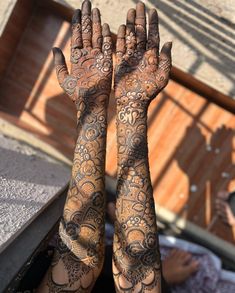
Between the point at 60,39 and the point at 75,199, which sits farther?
the point at 60,39

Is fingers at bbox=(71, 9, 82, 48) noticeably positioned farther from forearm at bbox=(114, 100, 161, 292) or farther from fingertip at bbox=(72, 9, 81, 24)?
forearm at bbox=(114, 100, 161, 292)

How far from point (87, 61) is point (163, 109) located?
4.75 feet

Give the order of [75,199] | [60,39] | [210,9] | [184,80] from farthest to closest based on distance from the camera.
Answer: [60,39] → [184,80] → [210,9] → [75,199]

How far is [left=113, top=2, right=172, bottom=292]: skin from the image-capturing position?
1.68 meters

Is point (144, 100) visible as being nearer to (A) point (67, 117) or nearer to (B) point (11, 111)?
(A) point (67, 117)

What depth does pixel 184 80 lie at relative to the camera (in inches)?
121

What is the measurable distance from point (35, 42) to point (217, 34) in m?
1.61

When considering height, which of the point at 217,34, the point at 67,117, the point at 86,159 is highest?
the point at 217,34

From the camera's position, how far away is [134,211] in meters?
1.73

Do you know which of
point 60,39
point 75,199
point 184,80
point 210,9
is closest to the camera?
point 75,199

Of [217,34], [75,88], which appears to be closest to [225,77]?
[217,34]

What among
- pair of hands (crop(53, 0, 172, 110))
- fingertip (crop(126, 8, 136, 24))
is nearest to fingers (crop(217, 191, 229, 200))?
pair of hands (crop(53, 0, 172, 110))

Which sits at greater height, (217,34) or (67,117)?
(217,34)

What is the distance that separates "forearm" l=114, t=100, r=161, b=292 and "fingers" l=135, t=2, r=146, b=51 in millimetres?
312
